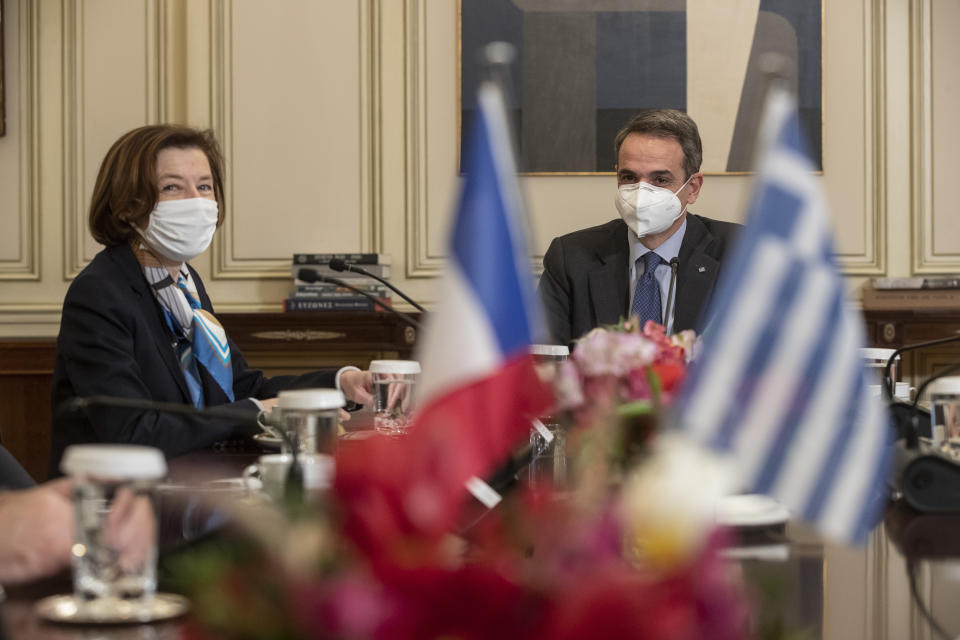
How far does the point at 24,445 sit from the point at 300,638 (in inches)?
160

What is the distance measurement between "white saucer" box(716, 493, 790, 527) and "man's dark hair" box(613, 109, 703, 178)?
200cm

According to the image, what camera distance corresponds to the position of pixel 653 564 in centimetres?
55

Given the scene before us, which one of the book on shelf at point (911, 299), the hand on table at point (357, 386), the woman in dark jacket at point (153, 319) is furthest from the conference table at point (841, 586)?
the book on shelf at point (911, 299)

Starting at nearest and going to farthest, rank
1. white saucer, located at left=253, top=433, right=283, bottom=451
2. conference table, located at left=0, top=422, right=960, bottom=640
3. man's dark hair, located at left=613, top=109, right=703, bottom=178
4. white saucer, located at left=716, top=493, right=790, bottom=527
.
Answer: conference table, located at left=0, top=422, right=960, bottom=640
white saucer, located at left=716, top=493, right=790, bottom=527
white saucer, located at left=253, top=433, right=283, bottom=451
man's dark hair, located at left=613, top=109, right=703, bottom=178

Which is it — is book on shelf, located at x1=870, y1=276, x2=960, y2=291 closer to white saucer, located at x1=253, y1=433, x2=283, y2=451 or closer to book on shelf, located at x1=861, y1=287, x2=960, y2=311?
book on shelf, located at x1=861, y1=287, x2=960, y2=311

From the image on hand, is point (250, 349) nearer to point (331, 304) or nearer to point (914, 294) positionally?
point (331, 304)

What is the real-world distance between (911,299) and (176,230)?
2.85 m

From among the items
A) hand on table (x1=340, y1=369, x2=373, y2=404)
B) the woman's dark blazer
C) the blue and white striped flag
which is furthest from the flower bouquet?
hand on table (x1=340, y1=369, x2=373, y2=404)

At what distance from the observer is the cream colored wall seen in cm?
456

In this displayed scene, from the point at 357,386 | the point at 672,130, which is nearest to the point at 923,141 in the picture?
the point at 672,130

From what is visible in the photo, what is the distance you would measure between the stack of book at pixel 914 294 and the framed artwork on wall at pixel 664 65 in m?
0.60

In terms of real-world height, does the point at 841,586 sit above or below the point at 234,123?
below

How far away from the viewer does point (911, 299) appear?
4289mm

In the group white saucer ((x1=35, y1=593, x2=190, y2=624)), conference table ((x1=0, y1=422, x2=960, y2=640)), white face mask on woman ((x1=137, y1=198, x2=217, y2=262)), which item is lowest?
conference table ((x1=0, y1=422, x2=960, y2=640))
